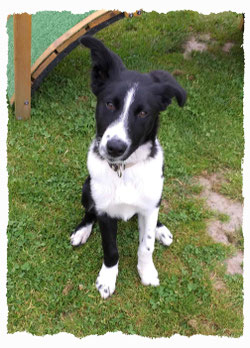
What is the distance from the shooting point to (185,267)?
3.60m

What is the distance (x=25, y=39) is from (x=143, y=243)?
247cm

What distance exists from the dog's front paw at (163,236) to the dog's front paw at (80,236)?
0.64m

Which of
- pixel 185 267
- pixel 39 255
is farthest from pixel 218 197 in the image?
pixel 39 255

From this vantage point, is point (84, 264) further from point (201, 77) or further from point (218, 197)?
point (201, 77)

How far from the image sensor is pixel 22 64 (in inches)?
171

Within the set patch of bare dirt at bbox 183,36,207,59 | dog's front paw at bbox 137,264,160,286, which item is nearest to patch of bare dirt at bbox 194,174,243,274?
dog's front paw at bbox 137,264,160,286

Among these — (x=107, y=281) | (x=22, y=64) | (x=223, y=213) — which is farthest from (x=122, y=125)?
(x=22, y=64)

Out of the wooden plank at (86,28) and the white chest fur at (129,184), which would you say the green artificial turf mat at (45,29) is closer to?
the wooden plank at (86,28)

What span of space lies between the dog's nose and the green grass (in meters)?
1.43

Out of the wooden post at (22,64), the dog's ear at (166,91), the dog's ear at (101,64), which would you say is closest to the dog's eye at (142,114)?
the dog's ear at (166,91)

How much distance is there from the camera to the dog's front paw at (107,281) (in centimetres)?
332

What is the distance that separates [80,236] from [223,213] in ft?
4.83

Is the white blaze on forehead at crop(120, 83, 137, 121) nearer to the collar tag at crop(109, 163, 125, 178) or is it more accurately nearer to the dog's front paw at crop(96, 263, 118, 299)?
the collar tag at crop(109, 163, 125, 178)

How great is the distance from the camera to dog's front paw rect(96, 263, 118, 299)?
10.9 ft
